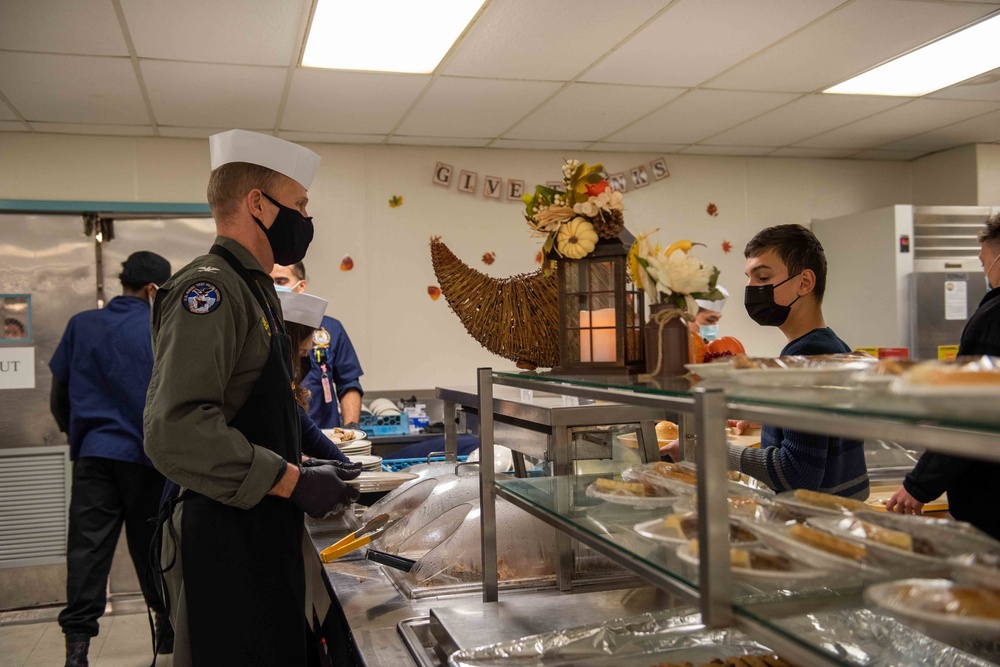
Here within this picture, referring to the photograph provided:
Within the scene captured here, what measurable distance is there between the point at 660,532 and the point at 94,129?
489 cm

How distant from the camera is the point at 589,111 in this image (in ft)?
15.8

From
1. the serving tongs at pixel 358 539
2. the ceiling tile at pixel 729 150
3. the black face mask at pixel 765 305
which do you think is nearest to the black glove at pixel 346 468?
the serving tongs at pixel 358 539

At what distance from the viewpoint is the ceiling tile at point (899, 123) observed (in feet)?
16.2

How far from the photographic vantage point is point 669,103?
4.68 meters

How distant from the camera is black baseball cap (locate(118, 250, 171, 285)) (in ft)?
12.6

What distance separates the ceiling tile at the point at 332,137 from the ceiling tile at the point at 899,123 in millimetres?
2994

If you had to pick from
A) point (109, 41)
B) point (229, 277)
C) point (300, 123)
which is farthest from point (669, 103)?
point (229, 277)

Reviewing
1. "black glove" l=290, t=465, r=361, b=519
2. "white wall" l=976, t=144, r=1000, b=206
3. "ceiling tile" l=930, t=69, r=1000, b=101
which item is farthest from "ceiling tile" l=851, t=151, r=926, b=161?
"black glove" l=290, t=465, r=361, b=519

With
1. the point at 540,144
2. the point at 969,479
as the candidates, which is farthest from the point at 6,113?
the point at 969,479

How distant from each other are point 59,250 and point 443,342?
247 cm

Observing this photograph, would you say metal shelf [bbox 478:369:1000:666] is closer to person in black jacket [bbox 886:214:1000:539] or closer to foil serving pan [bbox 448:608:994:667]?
foil serving pan [bbox 448:608:994:667]

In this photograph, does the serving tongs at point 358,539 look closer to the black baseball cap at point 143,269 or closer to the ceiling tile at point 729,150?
the black baseball cap at point 143,269

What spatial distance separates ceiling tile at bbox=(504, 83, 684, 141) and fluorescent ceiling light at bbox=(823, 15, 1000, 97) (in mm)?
1012

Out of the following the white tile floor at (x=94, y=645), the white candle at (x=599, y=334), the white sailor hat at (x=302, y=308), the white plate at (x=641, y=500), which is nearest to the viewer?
the white plate at (x=641, y=500)
